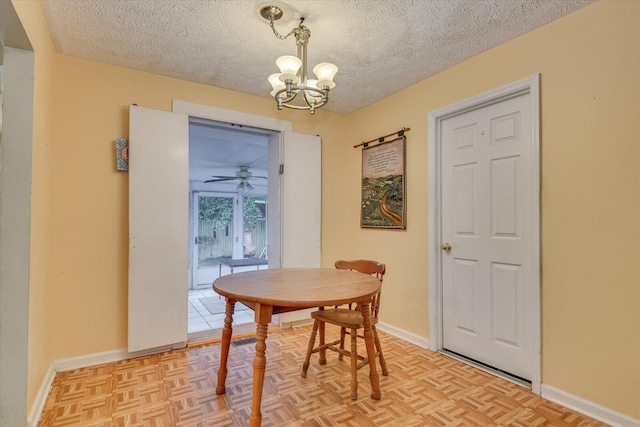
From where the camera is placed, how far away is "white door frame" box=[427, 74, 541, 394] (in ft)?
6.90

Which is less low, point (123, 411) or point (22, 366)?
point (22, 366)

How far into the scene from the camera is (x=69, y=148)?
248cm

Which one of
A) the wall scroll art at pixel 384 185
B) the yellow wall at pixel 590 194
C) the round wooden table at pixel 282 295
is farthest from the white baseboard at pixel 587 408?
the wall scroll art at pixel 384 185

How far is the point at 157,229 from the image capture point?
269cm

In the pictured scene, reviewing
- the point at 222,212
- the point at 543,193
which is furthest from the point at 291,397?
the point at 222,212

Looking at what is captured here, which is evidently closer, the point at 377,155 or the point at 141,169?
the point at 141,169

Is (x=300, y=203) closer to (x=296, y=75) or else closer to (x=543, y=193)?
(x=296, y=75)

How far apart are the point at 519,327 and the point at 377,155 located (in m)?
2.00

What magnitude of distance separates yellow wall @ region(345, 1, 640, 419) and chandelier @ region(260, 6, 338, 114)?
133 centimetres

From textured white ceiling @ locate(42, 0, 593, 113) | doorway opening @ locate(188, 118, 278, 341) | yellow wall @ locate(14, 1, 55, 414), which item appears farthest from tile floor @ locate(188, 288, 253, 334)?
textured white ceiling @ locate(42, 0, 593, 113)

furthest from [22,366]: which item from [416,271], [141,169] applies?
[416,271]

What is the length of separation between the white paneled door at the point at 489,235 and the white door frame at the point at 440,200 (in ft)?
0.13

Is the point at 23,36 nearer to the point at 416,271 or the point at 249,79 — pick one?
the point at 249,79

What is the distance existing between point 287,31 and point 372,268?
1784 millimetres
